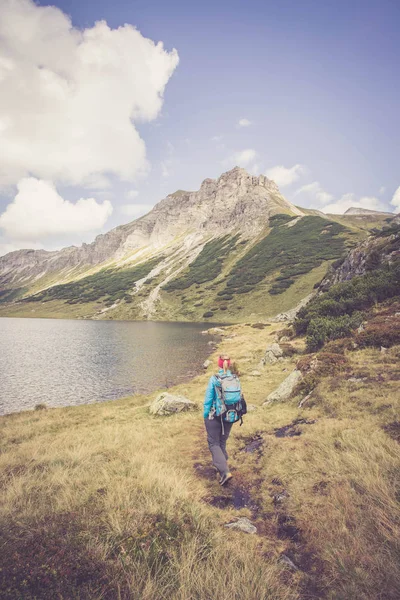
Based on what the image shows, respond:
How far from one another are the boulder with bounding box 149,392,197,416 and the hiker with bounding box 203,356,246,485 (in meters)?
8.01

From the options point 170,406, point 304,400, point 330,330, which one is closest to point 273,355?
point 330,330

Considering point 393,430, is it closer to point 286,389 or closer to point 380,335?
point 286,389

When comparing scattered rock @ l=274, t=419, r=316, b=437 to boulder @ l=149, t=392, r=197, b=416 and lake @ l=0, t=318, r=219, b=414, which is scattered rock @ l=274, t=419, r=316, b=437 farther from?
lake @ l=0, t=318, r=219, b=414

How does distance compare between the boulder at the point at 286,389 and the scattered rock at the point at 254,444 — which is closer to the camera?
the scattered rock at the point at 254,444

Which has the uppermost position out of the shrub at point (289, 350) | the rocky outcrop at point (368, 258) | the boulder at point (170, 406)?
the rocky outcrop at point (368, 258)

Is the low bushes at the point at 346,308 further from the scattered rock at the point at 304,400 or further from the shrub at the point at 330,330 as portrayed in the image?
the scattered rock at the point at 304,400

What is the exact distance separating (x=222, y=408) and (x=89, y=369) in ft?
84.8

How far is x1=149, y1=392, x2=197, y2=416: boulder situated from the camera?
49.7 feet

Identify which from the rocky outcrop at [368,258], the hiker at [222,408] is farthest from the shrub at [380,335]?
the rocky outcrop at [368,258]

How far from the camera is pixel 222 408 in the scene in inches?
284

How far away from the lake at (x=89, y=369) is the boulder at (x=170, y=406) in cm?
737

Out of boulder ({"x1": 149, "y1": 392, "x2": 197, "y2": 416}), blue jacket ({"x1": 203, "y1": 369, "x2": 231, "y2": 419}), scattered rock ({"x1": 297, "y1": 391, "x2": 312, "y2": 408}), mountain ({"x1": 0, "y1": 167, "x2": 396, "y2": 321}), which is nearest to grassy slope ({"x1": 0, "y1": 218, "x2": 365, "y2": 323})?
mountain ({"x1": 0, "y1": 167, "x2": 396, "y2": 321})

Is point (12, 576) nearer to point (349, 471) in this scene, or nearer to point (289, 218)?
point (349, 471)

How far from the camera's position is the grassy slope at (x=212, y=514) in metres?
3.55
